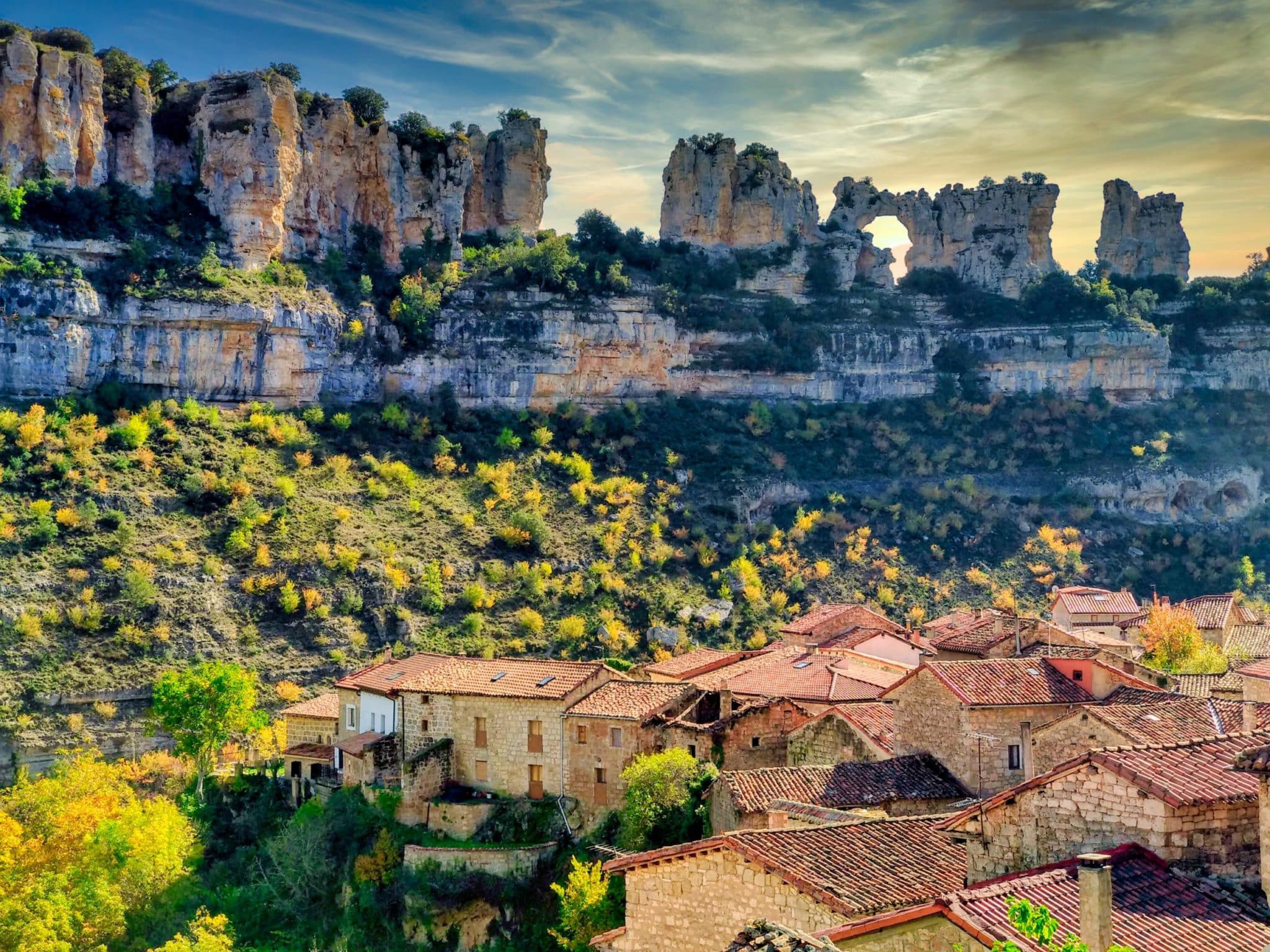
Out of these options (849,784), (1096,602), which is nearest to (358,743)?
(849,784)

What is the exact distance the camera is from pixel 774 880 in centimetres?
1834

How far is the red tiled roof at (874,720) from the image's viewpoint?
1170 inches

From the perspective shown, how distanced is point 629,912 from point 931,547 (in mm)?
56344

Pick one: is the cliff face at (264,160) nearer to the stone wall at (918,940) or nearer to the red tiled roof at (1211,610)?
the red tiled roof at (1211,610)

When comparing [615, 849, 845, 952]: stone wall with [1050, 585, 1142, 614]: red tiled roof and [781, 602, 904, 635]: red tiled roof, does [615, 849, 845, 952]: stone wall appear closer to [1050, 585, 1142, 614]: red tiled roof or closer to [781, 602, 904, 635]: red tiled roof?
[781, 602, 904, 635]: red tiled roof

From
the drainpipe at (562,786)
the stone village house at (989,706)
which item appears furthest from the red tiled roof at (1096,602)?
the drainpipe at (562,786)

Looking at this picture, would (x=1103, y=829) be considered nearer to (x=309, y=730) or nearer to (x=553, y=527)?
(x=309, y=730)

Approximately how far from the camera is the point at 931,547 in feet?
243

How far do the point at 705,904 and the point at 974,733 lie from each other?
9227mm

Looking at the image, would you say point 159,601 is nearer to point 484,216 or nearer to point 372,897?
point 372,897

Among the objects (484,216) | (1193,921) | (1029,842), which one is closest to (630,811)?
(1029,842)

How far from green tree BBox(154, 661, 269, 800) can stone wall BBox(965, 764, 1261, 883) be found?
105ft

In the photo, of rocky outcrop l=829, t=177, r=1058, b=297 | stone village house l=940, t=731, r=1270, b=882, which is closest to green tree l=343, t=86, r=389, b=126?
rocky outcrop l=829, t=177, r=1058, b=297

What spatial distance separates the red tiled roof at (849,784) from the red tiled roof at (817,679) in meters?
7.46
